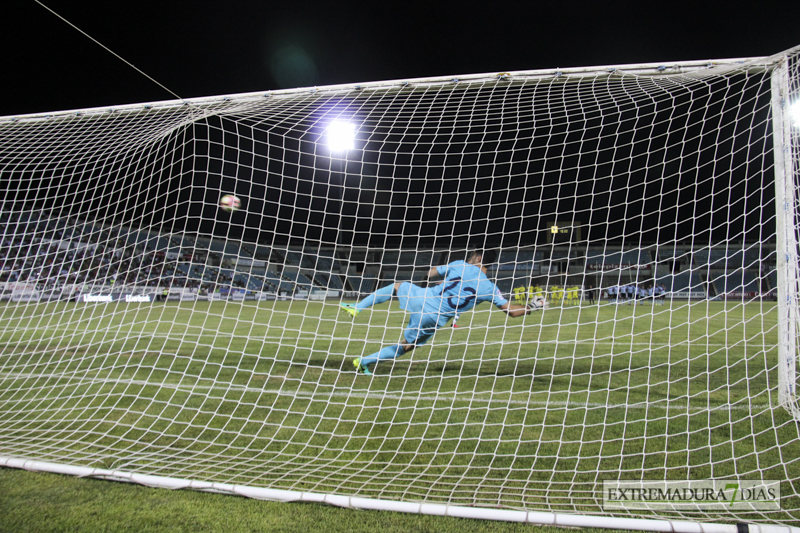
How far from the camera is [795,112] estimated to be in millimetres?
3225

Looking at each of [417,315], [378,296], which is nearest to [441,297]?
[417,315]

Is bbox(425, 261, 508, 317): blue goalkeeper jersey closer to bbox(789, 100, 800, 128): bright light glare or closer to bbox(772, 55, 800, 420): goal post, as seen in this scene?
bbox(772, 55, 800, 420): goal post

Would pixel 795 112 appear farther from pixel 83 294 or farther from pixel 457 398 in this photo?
pixel 83 294

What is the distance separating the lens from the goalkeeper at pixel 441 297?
164 inches

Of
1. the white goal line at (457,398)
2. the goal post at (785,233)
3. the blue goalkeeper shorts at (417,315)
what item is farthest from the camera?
the blue goalkeeper shorts at (417,315)

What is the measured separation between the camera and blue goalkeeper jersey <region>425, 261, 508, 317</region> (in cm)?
415

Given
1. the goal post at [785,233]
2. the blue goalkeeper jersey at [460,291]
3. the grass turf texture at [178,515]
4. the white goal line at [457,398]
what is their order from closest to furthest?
the grass turf texture at [178,515], the goal post at [785,233], the white goal line at [457,398], the blue goalkeeper jersey at [460,291]

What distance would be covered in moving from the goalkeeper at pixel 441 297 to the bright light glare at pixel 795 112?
8.11ft

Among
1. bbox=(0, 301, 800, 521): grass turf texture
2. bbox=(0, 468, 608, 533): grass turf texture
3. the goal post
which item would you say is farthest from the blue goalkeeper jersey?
bbox=(0, 468, 608, 533): grass turf texture

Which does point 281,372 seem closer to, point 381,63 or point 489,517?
point 489,517

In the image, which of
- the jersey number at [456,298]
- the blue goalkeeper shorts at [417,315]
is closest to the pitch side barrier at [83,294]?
the blue goalkeeper shorts at [417,315]

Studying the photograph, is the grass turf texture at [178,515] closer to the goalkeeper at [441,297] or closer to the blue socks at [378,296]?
→ the goalkeeper at [441,297]

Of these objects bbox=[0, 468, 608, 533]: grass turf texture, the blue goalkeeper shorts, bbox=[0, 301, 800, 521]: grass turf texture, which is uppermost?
the blue goalkeeper shorts

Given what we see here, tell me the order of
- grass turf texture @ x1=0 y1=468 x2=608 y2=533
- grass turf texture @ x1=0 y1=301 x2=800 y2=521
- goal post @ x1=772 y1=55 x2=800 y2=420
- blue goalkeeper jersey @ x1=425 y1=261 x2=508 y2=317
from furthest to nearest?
1. blue goalkeeper jersey @ x1=425 y1=261 x2=508 y2=317
2. goal post @ x1=772 y1=55 x2=800 y2=420
3. grass turf texture @ x1=0 y1=301 x2=800 y2=521
4. grass turf texture @ x1=0 y1=468 x2=608 y2=533
